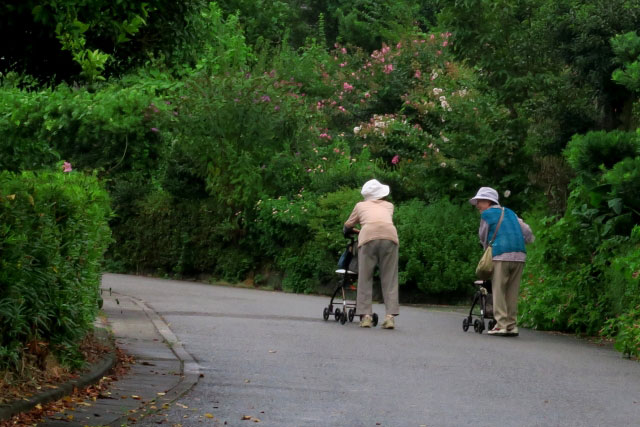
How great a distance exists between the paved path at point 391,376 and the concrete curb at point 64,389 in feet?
2.31

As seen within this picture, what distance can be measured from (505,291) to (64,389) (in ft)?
26.4

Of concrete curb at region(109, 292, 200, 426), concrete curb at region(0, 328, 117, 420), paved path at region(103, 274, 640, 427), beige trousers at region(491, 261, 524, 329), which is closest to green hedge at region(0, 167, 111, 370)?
concrete curb at region(0, 328, 117, 420)

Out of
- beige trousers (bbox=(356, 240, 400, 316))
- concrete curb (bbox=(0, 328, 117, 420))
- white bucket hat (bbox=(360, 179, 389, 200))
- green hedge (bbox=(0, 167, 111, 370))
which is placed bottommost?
concrete curb (bbox=(0, 328, 117, 420))

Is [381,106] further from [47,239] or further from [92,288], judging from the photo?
[47,239]

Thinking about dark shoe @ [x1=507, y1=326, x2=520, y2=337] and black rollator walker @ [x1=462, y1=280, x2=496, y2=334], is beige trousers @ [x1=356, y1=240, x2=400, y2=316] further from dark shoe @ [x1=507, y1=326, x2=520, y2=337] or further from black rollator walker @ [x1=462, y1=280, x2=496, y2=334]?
dark shoe @ [x1=507, y1=326, x2=520, y2=337]

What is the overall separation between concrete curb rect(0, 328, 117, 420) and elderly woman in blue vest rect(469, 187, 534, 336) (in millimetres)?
5694

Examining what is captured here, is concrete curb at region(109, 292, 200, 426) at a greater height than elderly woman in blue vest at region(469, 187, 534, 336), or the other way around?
elderly woman in blue vest at region(469, 187, 534, 336)

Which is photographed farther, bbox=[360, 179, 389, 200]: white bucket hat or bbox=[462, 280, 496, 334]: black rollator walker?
bbox=[360, 179, 389, 200]: white bucket hat

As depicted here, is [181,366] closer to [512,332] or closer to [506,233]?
[512,332]

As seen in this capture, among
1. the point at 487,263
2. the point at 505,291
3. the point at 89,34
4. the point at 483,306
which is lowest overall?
the point at 483,306

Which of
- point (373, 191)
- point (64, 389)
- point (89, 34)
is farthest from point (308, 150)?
point (89, 34)

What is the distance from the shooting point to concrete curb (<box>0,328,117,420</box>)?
7.59m

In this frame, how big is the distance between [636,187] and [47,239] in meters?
8.45

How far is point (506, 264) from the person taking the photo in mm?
15578
